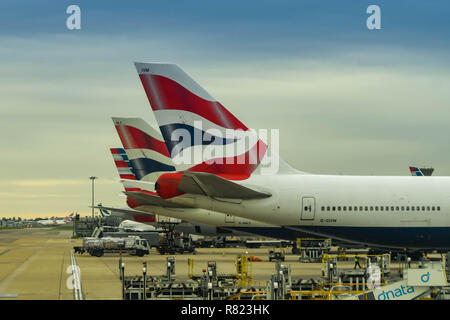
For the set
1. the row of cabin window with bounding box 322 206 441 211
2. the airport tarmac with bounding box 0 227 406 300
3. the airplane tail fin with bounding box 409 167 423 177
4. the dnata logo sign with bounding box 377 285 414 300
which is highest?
the airplane tail fin with bounding box 409 167 423 177

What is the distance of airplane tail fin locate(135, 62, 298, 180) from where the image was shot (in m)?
44.7

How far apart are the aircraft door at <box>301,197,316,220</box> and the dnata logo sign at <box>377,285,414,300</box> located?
22277 mm

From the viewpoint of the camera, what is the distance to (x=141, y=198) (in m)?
63.8

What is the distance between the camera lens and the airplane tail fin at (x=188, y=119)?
44688mm

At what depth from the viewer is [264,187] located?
46.9 m

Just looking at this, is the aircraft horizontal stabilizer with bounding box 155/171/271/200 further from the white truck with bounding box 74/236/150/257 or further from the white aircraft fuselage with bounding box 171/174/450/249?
the white truck with bounding box 74/236/150/257

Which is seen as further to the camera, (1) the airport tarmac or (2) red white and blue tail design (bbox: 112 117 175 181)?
(2) red white and blue tail design (bbox: 112 117 175 181)

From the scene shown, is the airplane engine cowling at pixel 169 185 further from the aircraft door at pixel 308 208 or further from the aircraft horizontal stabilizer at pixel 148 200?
the aircraft horizontal stabilizer at pixel 148 200

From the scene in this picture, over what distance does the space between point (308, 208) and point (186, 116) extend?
10244 millimetres

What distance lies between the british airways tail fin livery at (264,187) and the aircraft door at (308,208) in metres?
0.06

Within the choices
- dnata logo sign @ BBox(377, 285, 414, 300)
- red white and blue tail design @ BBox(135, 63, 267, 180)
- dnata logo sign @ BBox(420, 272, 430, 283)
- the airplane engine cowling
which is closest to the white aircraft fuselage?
the airplane engine cowling

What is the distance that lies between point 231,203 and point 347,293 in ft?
54.3

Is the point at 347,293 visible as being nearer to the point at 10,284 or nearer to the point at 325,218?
the point at 325,218

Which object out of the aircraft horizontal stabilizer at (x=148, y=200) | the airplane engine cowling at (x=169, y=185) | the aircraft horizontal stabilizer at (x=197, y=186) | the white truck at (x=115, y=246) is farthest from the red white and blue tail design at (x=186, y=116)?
the white truck at (x=115, y=246)
